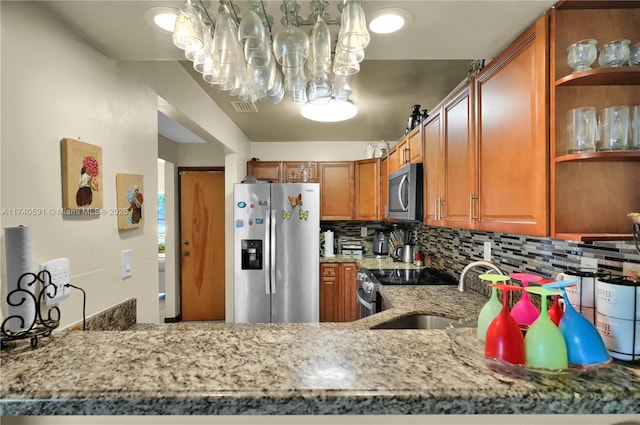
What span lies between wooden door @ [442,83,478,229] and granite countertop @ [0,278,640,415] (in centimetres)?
92

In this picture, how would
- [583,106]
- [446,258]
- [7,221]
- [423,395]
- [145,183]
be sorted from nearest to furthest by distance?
[423,395] → [7,221] → [583,106] → [145,183] → [446,258]

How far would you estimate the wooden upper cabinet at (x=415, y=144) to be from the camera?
2.25 m

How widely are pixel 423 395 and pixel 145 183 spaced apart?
5.20 ft

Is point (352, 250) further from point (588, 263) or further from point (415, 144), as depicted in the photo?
point (588, 263)

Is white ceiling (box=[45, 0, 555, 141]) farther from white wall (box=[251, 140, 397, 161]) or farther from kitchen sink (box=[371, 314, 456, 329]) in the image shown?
white wall (box=[251, 140, 397, 161])

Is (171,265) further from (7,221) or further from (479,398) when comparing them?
(479,398)

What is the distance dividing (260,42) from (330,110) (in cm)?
146

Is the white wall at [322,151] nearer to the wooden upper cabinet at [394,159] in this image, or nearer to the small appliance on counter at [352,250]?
the wooden upper cabinet at [394,159]

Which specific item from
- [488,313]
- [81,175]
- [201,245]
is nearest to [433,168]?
[488,313]

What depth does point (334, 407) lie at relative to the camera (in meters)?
0.59

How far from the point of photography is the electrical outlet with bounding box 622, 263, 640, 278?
0.94 m

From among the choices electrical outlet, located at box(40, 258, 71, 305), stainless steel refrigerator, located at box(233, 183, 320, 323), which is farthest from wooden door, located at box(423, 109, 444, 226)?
electrical outlet, located at box(40, 258, 71, 305)

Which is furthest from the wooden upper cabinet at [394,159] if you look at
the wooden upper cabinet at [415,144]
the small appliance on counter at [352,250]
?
the small appliance on counter at [352,250]

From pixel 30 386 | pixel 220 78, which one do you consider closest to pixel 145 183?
pixel 220 78
